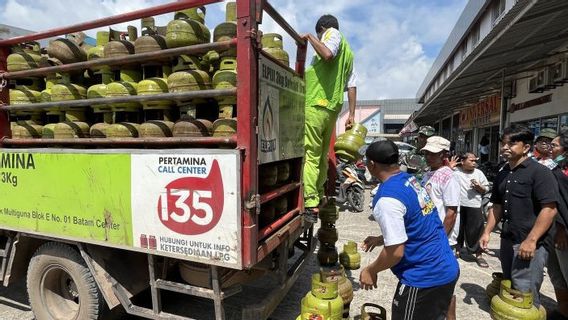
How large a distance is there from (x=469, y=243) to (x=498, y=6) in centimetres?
462

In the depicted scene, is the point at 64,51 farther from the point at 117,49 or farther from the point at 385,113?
the point at 385,113

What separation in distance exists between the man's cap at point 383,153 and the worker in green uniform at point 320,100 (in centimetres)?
A: 125

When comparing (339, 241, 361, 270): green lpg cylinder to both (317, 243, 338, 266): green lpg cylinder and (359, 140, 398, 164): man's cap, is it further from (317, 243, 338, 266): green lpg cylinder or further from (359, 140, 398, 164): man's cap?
(359, 140, 398, 164): man's cap

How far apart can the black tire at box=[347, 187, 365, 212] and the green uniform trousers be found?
5.91 meters

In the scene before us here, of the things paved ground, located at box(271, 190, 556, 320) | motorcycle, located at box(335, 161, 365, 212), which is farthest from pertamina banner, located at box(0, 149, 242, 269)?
motorcycle, located at box(335, 161, 365, 212)

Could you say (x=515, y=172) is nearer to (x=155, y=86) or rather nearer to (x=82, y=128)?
(x=155, y=86)

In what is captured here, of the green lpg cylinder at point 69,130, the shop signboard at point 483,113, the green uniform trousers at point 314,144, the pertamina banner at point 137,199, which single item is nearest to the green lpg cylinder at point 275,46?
the green uniform trousers at point 314,144

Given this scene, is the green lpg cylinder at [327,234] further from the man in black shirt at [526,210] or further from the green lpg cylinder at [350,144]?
the man in black shirt at [526,210]

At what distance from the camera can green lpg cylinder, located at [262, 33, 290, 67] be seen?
10.5ft

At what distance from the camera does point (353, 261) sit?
440 cm

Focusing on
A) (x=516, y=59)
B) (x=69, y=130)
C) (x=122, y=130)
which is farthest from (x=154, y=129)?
(x=516, y=59)

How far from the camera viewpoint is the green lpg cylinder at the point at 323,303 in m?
2.68

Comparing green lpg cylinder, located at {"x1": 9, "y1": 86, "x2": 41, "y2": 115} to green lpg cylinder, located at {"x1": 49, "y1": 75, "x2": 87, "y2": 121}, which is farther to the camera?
green lpg cylinder, located at {"x1": 9, "y1": 86, "x2": 41, "y2": 115}

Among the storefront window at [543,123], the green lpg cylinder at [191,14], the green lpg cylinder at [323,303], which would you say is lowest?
the green lpg cylinder at [323,303]
